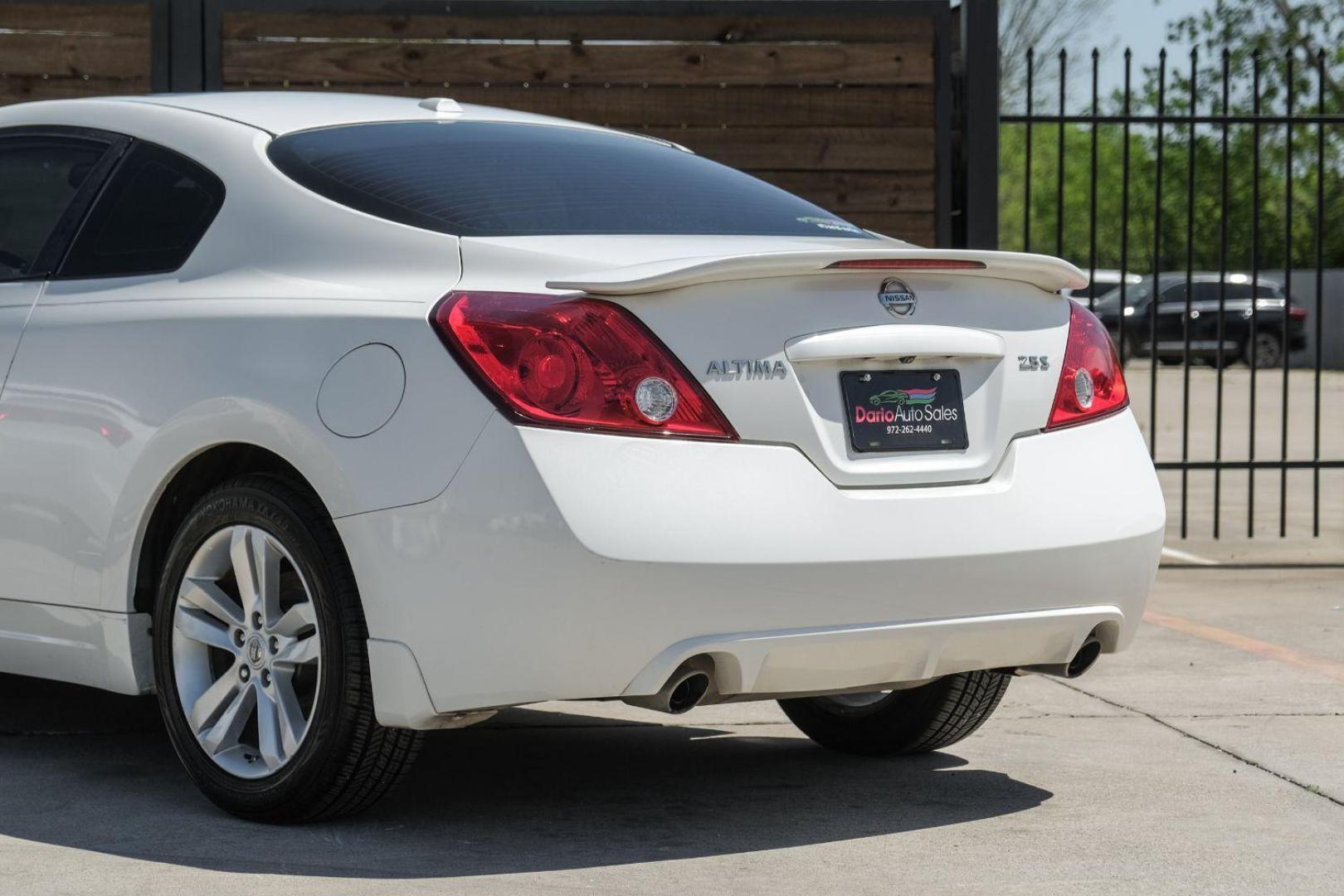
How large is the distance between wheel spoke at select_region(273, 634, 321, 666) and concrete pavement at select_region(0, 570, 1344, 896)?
35 cm

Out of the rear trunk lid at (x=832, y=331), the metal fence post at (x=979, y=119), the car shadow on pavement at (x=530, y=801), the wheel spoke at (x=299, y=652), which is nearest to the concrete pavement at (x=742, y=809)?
the car shadow on pavement at (x=530, y=801)

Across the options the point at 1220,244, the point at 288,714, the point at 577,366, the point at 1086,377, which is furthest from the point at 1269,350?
the point at 577,366

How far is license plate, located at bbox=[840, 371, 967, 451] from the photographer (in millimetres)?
3930

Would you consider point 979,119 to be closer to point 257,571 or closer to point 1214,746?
point 1214,746

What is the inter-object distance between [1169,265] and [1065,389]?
5016 centimetres

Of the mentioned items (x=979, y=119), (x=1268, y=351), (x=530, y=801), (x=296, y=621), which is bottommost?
(x=1268, y=351)

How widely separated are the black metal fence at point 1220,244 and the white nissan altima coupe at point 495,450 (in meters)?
3.62

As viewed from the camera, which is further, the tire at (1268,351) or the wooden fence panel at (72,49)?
the tire at (1268,351)

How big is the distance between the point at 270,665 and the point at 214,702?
0.62ft

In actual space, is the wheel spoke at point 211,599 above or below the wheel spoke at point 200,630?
above

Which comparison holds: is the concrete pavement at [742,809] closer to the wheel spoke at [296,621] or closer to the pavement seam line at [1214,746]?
the pavement seam line at [1214,746]

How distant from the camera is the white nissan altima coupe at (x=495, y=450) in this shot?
369 centimetres

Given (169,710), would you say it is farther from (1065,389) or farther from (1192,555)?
(1192,555)

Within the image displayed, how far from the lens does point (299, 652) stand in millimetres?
4047
